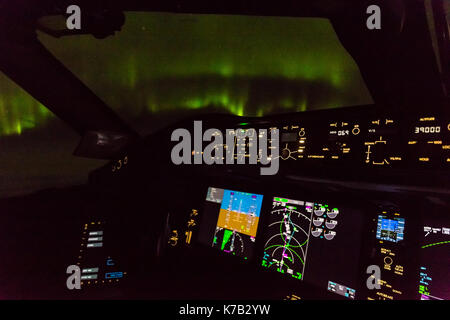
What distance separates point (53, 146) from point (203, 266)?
184 centimetres

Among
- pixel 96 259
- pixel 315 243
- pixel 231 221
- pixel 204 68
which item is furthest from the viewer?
pixel 204 68

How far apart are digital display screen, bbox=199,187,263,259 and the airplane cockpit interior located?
0.01 metres

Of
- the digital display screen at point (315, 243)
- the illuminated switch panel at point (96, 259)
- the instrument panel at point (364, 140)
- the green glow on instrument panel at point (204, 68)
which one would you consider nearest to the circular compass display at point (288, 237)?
the digital display screen at point (315, 243)

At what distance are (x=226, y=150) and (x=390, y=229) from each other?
100 cm

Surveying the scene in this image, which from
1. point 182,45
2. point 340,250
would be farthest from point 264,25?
point 340,250

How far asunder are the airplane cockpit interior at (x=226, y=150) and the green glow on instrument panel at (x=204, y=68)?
1 cm

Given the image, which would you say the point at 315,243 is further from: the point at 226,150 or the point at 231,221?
the point at 226,150

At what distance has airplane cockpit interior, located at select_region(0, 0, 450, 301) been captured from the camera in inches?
53.1

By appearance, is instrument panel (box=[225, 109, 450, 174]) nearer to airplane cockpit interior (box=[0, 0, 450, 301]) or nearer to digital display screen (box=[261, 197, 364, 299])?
airplane cockpit interior (box=[0, 0, 450, 301])

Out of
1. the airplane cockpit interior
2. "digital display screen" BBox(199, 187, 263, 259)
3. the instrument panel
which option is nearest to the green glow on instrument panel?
the airplane cockpit interior

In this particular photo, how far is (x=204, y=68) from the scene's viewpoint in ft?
9.55

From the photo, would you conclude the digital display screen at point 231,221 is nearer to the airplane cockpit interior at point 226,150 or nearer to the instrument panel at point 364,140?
the airplane cockpit interior at point 226,150

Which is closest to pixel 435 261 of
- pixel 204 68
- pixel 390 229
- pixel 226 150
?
pixel 390 229

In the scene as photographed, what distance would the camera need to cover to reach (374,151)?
1392 mm
